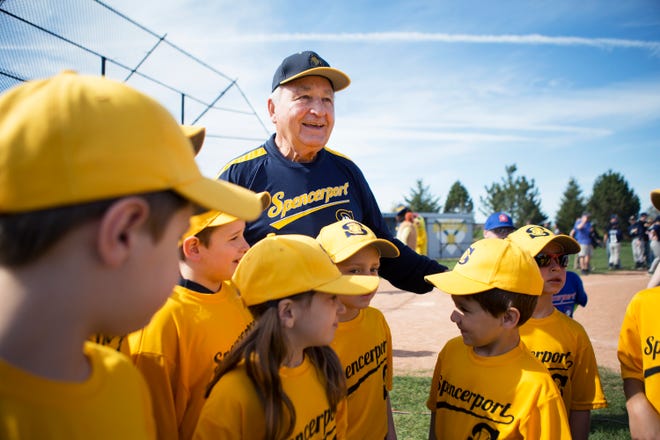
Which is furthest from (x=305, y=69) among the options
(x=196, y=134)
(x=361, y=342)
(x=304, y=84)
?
(x=361, y=342)

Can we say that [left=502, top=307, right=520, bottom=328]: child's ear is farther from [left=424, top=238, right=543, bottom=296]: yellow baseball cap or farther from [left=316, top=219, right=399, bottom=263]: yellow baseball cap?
[left=316, top=219, right=399, bottom=263]: yellow baseball cap

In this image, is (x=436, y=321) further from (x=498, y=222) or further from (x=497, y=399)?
(x=497, y=399)

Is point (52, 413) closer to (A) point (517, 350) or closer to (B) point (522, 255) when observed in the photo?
(A) point (517, 350)

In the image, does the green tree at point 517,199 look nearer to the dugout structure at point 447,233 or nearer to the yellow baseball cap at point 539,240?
the dugout structure at point 447,233

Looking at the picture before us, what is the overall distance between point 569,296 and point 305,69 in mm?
3388

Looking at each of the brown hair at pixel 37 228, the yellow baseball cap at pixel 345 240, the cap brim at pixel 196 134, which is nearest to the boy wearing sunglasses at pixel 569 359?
the yellow baseball cap at pixel 345 240

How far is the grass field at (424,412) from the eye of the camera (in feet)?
13.3

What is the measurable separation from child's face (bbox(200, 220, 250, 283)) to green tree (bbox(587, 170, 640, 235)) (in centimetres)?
6903

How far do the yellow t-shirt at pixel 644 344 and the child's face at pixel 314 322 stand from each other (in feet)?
5.33

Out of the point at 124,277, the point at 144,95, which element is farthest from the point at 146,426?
the point at 144,95

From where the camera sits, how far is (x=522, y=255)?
8.23ft

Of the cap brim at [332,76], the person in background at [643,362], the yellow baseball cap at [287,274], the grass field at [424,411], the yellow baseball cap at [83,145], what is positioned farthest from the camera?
the grass field at [424,411]

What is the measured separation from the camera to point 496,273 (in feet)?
7.95

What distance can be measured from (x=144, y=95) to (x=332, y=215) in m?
1.89
